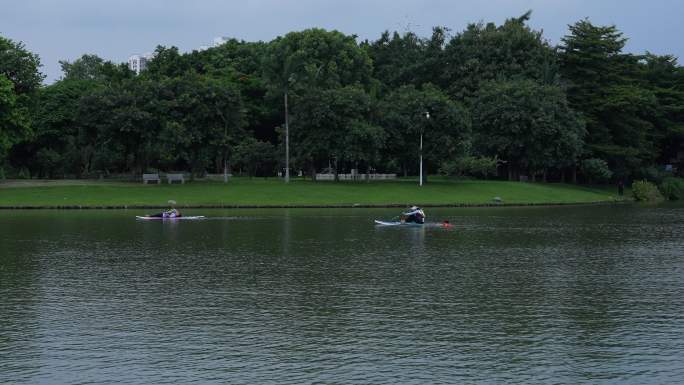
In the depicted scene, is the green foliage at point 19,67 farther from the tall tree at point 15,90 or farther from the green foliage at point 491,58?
the green foliage at point 491,58

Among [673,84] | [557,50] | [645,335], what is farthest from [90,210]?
[673,84]

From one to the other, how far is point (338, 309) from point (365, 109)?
260 feet

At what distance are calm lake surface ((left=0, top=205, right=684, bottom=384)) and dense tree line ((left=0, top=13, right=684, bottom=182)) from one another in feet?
165

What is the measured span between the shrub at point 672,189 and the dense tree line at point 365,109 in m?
5.88

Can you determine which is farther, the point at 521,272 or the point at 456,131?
the point at 456,131

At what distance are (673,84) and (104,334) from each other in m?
141

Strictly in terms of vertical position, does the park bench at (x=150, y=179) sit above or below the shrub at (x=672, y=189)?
above

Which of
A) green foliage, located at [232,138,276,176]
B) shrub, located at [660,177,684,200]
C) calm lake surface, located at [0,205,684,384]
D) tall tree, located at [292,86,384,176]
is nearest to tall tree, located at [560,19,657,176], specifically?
shrub, located at [660,177,684,200]

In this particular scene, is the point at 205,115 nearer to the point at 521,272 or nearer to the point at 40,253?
the point at 40,253

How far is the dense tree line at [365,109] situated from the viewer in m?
99.6

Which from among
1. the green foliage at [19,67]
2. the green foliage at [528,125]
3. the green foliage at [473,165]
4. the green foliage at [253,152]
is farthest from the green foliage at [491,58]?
the green foliage at [19,67]

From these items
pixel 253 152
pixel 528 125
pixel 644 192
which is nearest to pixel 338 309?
pixel 528 125

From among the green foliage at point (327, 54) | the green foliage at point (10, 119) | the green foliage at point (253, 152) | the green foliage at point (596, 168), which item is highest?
the green foliage at point (327, 54)

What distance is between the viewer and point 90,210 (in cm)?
7806
